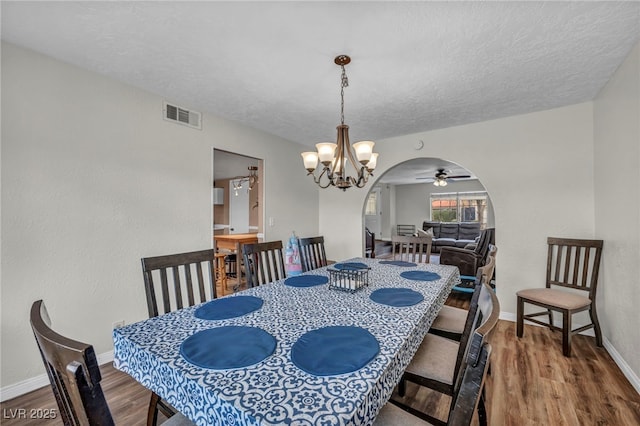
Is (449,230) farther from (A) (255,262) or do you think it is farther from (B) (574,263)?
(A) (255,262)

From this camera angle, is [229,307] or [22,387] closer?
[229,307]

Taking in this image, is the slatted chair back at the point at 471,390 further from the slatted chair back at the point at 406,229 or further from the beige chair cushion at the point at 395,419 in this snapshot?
the slatted chair back at the point at 406,229

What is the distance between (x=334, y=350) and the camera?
0.96m

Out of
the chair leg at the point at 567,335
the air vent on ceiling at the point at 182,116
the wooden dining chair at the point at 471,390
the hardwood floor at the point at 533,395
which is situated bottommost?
the hardwood floor at the point at 533,395

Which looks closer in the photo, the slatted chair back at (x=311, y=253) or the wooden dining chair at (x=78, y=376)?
the wooden dining chair at (x=78, y=376)

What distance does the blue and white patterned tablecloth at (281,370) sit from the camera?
70cm

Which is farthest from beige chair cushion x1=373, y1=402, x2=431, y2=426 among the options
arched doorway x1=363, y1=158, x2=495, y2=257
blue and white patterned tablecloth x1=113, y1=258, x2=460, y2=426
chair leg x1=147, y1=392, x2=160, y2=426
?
arched doorway x1=363, y1=158, x2=495, y2=257

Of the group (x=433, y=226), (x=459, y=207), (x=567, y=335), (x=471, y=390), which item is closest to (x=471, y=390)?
(x=471, y=390)

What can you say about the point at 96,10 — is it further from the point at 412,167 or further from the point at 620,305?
the point at 412,167

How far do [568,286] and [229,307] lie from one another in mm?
3127

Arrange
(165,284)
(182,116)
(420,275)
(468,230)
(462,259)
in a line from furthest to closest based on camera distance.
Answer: (468,230) < (462,259) < (182,116) < (420,275) < (165,284)

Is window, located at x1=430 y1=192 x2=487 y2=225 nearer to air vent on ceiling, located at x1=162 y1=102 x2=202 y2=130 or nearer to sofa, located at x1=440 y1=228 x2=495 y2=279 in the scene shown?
sofa, located at x1=440 y1=228 x2=495 y2=279

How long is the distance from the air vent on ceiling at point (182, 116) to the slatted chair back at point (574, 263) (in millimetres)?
3904

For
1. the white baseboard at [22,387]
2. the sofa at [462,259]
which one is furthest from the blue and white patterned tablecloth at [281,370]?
the sofa at [462,259]
